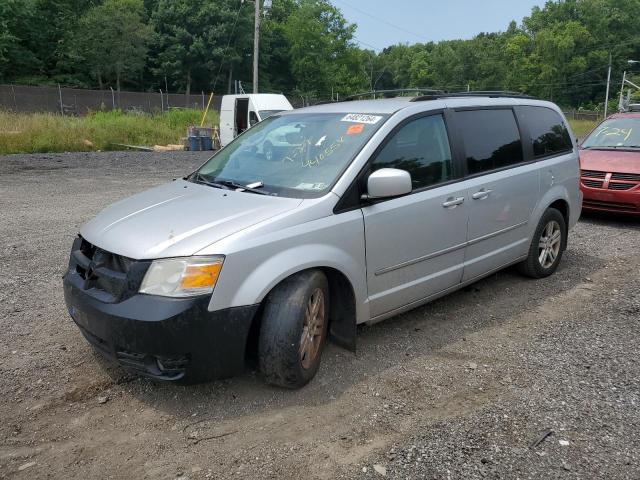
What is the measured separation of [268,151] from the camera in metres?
4.24

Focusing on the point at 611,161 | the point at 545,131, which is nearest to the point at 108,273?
the point at 545,131

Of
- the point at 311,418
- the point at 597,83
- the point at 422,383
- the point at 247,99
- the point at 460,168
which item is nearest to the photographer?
the point at 311,418

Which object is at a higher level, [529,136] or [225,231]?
[529,136]

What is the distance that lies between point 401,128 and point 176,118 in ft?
81.7

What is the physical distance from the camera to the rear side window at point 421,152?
396 cm

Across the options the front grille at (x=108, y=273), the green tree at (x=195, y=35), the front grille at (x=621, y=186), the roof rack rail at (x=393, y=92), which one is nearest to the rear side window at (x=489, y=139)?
the roof rack rail at (x=393, y=92)

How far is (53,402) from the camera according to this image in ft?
10.8

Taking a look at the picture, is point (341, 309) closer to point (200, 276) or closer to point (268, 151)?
point (200, 276)

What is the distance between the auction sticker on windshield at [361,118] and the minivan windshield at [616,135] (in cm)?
670

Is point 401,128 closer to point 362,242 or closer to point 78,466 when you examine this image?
point 362,242

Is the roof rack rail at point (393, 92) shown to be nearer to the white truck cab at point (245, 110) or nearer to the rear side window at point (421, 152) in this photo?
the rear side window at point (421, 152)

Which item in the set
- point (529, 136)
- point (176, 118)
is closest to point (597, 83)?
point (176, 118)

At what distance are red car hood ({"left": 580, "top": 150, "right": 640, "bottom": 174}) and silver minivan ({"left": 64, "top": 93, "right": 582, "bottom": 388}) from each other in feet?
12.8

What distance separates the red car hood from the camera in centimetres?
829
